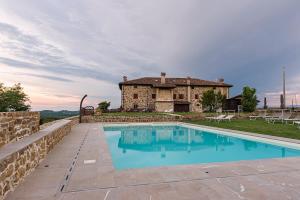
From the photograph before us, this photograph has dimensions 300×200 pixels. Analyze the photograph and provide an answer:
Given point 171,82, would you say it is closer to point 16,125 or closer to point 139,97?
point 139,97

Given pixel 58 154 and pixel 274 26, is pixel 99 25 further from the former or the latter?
pixel 274 26

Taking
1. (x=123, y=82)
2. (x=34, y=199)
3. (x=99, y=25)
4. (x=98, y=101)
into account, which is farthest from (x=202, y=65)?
(x=34, y=199)

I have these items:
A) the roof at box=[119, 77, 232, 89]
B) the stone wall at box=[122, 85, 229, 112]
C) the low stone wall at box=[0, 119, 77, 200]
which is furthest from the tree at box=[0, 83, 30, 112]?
the low stone wall at box=[0, 119, 77, 200]

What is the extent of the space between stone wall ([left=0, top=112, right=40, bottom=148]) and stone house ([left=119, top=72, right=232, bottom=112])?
1059 inches

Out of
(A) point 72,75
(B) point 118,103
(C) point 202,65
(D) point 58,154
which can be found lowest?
(D) point 58,154

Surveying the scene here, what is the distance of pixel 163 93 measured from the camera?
34.0 metres

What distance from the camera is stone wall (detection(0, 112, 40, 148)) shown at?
430 centimetres

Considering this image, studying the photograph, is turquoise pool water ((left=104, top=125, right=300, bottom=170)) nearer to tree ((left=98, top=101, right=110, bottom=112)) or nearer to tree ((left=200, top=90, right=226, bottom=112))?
tree ((left=200, top=90, right=226, bottom=112))

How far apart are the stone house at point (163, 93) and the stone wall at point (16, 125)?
26.9 metres

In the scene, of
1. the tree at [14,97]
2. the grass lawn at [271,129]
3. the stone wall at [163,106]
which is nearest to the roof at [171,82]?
the stone wall at [163,106]

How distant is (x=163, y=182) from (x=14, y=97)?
2523 centimetres

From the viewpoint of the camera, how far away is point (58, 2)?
12.0m

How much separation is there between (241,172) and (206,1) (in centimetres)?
1154

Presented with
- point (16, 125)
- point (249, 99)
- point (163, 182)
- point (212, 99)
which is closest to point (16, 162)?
point (16, 125)
